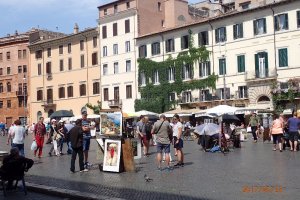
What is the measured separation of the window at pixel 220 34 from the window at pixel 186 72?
4.60 metres

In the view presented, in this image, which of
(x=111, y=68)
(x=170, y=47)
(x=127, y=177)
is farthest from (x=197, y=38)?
(x=127, y=177)

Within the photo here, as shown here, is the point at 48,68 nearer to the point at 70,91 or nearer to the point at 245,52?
the point at 70,91

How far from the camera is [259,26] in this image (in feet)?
145

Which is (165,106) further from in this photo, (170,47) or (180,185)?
(180,185)

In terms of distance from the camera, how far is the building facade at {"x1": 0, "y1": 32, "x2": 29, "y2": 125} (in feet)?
238

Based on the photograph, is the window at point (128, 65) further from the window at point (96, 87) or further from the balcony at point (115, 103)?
the window at point (96, 87)

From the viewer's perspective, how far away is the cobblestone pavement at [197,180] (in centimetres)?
950

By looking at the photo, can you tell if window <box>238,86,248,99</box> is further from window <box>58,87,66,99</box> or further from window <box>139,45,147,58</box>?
window <box>58,87,66,99</box>

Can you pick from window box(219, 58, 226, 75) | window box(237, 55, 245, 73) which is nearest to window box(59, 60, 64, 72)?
window box(219, 58, 226, 75)

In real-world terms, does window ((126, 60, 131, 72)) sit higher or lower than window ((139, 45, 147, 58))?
lower

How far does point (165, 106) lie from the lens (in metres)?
52.5

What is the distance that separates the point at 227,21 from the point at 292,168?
35.0 meters
